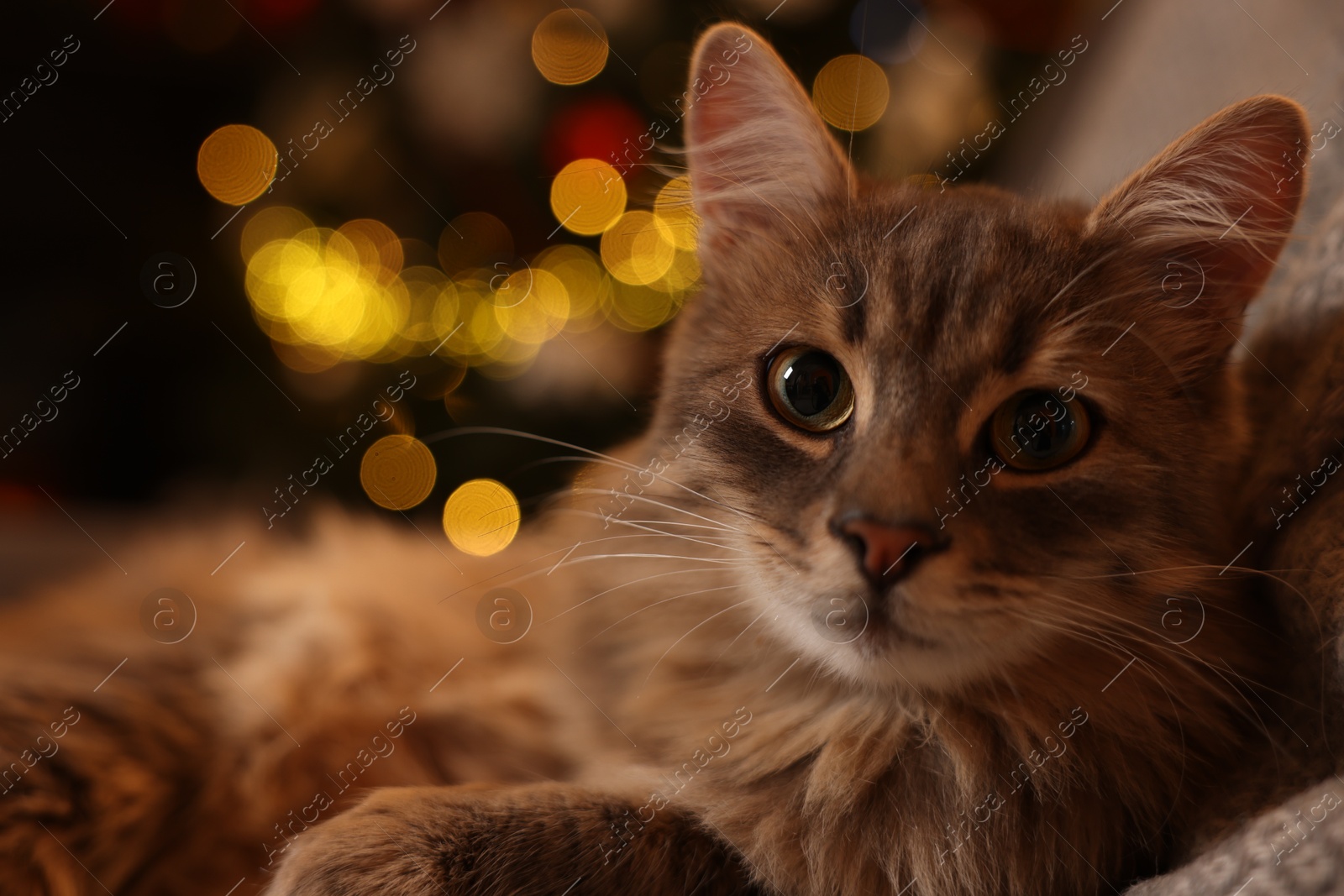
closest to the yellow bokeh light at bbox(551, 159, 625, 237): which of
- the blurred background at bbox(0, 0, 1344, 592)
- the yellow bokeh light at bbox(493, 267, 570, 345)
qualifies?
the blurred background at bbox(0, 0, 1344, 592)

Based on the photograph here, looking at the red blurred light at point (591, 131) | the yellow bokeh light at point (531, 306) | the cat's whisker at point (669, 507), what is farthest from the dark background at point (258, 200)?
the cat's whisker at point (669, 507)

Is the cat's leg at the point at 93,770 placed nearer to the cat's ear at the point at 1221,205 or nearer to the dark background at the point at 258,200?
the dark background at the point at 258,200

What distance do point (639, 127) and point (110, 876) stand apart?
1744 millimetres

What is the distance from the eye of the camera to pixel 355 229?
2.19m

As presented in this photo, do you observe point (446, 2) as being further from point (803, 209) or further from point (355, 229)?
point (803, 209)

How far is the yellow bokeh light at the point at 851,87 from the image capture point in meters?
2.04

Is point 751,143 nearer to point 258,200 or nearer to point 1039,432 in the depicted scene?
point 1039,432

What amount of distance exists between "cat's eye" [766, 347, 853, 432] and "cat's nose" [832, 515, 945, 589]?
205 mm

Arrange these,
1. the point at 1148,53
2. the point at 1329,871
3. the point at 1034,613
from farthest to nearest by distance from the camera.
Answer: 1. the point at 1148,53
2. the point at 1034,613
3. the point at 1329,871

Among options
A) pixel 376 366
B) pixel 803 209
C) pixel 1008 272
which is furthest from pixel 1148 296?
pixel 376 366

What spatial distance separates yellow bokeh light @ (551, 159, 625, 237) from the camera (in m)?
2.01

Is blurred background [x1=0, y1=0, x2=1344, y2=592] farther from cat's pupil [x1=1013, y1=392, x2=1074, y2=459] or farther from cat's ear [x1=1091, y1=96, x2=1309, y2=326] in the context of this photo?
cat's pupil [x1=1013, y1=392, x2=1074, y2=459]

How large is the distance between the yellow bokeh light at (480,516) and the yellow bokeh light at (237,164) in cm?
92

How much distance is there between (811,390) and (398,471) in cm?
138
